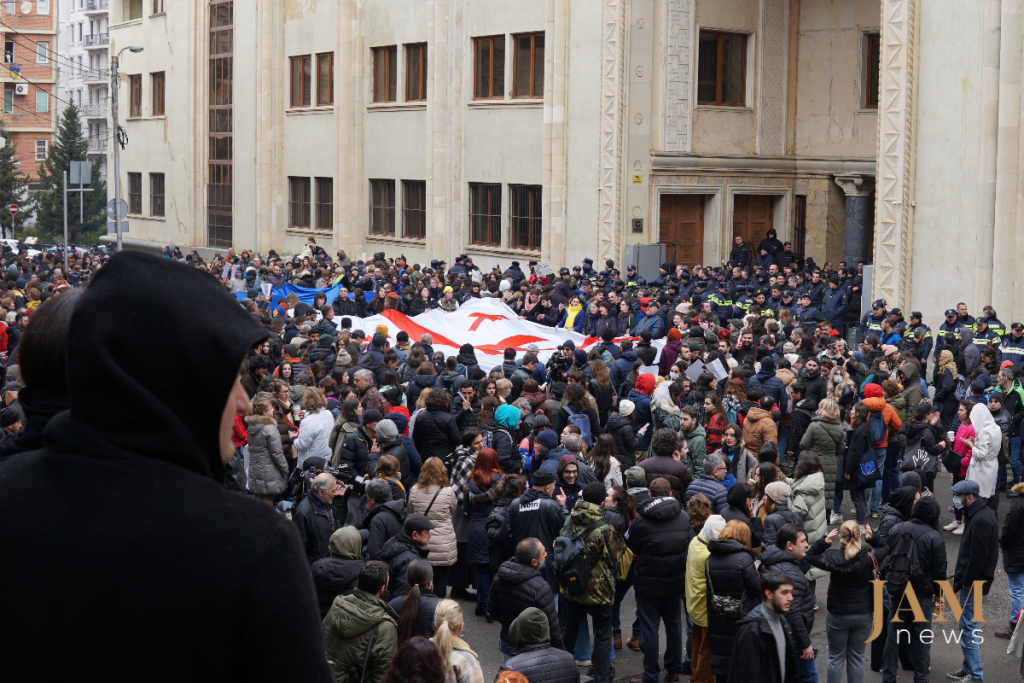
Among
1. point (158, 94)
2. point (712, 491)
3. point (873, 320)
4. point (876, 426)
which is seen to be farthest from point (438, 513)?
point (158, 94)

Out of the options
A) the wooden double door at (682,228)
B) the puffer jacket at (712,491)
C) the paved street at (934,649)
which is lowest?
the paved street at (934,649)

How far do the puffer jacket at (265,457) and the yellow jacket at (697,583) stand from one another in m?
4.68

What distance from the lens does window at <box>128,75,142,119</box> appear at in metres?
54.2

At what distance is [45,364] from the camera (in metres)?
2.81

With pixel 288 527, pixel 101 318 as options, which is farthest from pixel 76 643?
pixel 101 318

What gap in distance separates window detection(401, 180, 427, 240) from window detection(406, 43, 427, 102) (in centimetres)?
285

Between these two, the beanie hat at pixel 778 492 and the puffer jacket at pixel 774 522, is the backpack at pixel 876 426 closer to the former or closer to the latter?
the beanie hat at pixel 778 492

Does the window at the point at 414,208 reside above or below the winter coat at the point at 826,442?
above

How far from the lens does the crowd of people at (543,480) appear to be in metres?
1.77

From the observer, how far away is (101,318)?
5.83ft

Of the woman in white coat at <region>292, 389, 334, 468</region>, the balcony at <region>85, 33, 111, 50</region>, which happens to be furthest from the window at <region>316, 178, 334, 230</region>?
the balcony at <region>85, 33, 111, 50</region>

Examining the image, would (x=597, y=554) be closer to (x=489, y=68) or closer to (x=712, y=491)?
(x=712, y=491)

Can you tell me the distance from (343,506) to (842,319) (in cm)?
1652

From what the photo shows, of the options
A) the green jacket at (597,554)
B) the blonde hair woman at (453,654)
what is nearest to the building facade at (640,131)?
the green jacket at (597,554)
